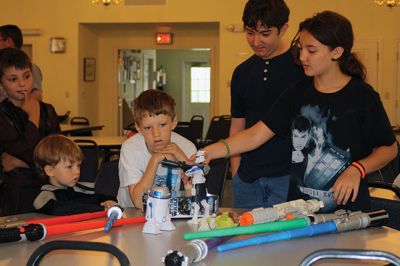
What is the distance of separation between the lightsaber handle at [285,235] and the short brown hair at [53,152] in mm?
1052

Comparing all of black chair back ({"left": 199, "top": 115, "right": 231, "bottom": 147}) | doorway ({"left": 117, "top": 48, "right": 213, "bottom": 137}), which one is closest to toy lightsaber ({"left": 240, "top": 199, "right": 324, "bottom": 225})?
black chair back ({"left": 199, "top": 115, "right": 231, "bottom": 147})

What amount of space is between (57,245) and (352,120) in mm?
1175

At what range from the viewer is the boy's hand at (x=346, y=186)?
1.94m

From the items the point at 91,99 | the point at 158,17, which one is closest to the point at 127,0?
the point at 158,17

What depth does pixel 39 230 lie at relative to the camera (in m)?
1.71

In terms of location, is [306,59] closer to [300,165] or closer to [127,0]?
[300,165]

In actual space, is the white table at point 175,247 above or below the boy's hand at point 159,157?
below

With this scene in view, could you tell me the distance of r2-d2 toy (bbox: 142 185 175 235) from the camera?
1789 mm

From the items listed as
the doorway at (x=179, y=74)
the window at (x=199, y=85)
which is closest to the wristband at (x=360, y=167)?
the doorway at (x=179, y=74)

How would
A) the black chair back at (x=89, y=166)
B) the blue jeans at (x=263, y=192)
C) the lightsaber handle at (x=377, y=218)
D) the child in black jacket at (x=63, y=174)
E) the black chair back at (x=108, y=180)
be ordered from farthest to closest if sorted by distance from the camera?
the black chair back at (x=89, y=166) < the black chair back at (x=108, y=180) < the blue jeans at (x=263, y=192) < the child in black jacket at (x=63, y=174) < the lightsaber handle at (x=377, y=218)

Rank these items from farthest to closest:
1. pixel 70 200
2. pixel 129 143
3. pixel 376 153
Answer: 1. pixel 129 143
2. pixel 70 200
3. pixel 376 153

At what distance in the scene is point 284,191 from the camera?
254cm

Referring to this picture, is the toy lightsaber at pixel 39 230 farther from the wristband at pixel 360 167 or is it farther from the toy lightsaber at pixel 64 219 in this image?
the wristband at pixel 360 167

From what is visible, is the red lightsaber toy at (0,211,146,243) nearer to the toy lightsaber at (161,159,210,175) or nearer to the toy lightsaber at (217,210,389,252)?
the toy lightsaber at (161,159,210,175)
